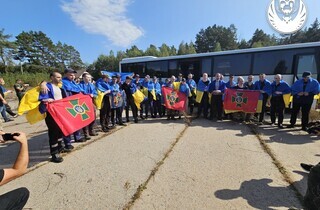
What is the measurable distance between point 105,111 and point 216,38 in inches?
2830

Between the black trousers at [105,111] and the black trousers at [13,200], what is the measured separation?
15.1 feet

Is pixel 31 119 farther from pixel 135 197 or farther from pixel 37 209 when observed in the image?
pixel 135 197

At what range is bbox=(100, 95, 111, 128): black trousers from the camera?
21.4ft

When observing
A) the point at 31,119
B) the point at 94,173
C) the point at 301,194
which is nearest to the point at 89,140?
the point at 31,119

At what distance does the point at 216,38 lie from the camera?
2781 inches

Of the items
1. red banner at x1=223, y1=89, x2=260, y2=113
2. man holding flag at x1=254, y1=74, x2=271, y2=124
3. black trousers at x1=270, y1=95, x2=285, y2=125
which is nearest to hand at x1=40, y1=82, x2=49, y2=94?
red banner at x1=223, y1=89, x2=260, y2=113

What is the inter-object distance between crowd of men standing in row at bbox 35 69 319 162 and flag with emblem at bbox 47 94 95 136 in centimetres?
12

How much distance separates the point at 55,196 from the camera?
3035 millimetres

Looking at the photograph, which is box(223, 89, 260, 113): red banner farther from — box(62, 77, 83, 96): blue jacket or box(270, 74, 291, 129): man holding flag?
box(62, 77, 83, 96): blue jacket

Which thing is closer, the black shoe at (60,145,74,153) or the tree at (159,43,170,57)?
the black shoe at (60,145,74,153)

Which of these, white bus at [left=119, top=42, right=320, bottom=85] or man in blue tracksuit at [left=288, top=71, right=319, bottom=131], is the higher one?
white bus at [left=119, top=42, right=320, bottom=85]

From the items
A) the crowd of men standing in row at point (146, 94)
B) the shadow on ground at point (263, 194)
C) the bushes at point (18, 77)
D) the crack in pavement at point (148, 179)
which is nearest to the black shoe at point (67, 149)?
the crowd of men standing in row at point (146, 94)

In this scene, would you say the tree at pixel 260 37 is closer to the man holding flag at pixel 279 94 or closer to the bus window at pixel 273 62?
the bus window at pixel 273 62

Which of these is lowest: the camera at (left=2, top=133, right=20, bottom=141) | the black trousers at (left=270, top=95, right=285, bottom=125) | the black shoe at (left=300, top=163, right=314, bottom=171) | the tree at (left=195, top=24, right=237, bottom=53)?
the black shoe at (left=300, top=163, right=314, bottom=171)
